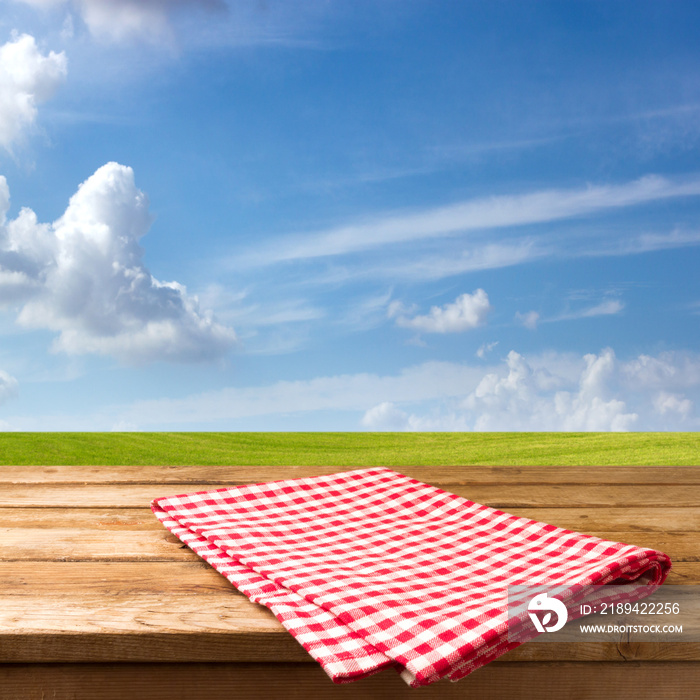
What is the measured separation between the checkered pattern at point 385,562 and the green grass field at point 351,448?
→ 2.07 m

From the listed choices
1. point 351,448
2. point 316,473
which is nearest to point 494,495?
point 316,473

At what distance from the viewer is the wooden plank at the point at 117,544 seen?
822 mm

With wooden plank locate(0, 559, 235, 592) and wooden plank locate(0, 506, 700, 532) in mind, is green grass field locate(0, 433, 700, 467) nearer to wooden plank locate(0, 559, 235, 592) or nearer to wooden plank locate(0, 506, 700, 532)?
wooden plank locate(0, 506, 700, 532)

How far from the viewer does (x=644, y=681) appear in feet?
2.20

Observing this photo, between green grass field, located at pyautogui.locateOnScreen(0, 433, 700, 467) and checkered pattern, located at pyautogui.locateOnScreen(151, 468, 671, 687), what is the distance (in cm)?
207

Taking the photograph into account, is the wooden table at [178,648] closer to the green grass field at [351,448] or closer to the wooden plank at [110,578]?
the wooden plank at [110,578]

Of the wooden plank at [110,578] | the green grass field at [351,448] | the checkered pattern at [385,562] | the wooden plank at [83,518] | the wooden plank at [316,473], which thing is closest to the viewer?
the checkered pattern at [385,562]

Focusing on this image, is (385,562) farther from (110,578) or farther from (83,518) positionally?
(83,518)

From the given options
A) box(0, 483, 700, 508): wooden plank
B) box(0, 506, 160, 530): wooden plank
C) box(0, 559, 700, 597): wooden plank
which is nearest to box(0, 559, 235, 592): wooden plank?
box(0, 559, 700, 597): wooden plank

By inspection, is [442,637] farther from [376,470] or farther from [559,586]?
[376,470]

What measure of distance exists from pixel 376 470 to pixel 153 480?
424 mm

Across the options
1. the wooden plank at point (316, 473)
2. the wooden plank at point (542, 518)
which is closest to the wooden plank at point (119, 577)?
the wooden plank at point (542, 518)

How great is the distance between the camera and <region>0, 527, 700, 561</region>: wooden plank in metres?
0.82

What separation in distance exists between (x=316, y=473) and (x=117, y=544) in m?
0.53
